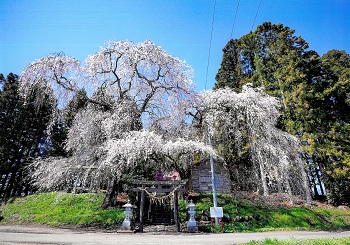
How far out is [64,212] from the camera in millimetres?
10758

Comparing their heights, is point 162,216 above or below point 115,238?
above

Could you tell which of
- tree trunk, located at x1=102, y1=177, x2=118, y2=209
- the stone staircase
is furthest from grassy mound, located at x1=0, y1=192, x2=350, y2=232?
the stone staircase

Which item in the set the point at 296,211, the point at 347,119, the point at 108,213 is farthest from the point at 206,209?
the point at 347,119

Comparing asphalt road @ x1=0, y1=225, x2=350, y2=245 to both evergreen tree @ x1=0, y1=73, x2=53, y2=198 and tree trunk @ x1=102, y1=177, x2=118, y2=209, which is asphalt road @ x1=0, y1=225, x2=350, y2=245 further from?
evergreen tree @ x1=0, y1=73, x2=53, y2=198

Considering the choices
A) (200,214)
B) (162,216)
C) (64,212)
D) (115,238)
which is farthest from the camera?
(162,216)

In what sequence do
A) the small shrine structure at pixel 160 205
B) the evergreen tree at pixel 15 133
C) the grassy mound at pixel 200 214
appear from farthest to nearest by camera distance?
the evergreen tree at pixel 15 133
the grassy mound at pixel 200 214
the small shrine structure at pixel 160 205

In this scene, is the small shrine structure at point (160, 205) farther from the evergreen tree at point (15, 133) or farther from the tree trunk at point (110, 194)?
the evergreen tree at point (15, 133)

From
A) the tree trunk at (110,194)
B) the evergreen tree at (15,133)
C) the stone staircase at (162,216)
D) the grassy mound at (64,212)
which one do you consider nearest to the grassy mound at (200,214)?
the grassy mound at (64,212)

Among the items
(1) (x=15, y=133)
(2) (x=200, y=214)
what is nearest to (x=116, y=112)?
(2) (x=200, y=214)

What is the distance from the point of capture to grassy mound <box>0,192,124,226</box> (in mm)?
9469

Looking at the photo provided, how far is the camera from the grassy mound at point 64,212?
31.1 ft

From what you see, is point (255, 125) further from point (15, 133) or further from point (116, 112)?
point (15, 133)

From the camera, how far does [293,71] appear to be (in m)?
17.7

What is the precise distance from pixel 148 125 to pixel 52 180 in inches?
214
